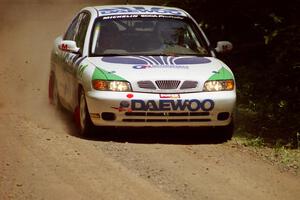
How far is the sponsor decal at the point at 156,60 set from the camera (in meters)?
9.84

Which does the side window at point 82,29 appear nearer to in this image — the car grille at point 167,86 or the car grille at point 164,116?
the car grille at point 167,86

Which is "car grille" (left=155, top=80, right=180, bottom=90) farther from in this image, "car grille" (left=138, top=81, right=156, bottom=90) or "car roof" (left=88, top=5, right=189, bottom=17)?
"car roof" (left=88, top=5, right=189, bottom=17)

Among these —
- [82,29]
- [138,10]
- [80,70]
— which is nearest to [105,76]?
[80,70]

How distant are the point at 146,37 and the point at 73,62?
104 centimetres

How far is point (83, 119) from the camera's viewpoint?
32.2 ft

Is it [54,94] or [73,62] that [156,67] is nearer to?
[73,62]

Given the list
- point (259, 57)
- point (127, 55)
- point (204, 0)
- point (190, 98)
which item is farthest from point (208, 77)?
point (259, 57)

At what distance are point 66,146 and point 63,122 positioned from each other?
2105 mm

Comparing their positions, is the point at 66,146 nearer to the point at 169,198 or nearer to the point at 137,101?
the point at 137,101

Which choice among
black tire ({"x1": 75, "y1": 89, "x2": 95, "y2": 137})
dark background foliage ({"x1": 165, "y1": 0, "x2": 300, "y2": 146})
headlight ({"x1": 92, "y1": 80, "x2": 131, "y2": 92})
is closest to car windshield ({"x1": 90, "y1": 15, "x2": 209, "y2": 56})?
black tire ({"x1": 75, "y1": 89, "x2": 95, "y2": 137})

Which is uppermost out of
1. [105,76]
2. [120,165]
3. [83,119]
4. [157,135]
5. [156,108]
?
[105,76]

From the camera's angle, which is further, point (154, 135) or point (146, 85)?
point (154, 135)

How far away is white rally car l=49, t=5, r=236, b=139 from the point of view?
30.7 feet

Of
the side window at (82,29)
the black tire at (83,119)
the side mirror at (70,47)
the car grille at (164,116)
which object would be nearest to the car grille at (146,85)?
the car grille at (164,116)
